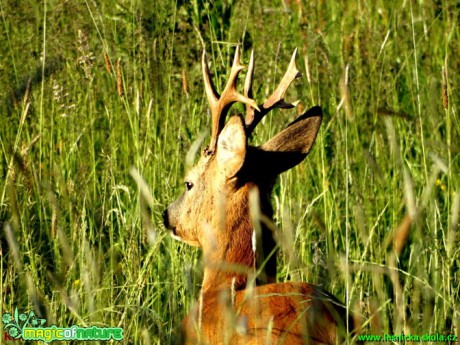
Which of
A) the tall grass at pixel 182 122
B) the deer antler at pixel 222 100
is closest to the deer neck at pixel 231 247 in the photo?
the tall grass at pixel 182 122

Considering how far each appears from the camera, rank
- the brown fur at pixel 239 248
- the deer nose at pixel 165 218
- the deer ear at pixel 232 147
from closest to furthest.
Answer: the brown fur at pixel 239 248, the deer ear at pixel 232 147, the deer nose at pixel 165 218

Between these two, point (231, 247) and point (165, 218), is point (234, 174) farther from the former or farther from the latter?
point (165, 218)

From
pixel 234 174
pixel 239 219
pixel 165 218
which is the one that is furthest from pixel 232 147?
pixel 165 218

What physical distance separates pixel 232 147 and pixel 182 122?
1.22 meters

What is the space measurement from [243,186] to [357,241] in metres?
0.56

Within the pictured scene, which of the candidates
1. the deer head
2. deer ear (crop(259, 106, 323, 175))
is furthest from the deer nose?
deer ear (crop(259, 106, 323, 175))

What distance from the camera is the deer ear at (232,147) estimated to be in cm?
399

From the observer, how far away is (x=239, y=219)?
4117mm

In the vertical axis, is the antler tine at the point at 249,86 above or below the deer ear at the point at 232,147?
above

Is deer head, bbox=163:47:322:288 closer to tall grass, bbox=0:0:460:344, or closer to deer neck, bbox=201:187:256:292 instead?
deer neck, bbox=201:187:256:292

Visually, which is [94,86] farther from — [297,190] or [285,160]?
[285,160]

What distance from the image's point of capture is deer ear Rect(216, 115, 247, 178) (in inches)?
157

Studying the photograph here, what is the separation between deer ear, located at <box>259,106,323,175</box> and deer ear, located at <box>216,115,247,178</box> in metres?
0.18

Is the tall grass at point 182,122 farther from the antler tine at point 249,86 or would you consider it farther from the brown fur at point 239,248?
the antler tine at point 249,86
